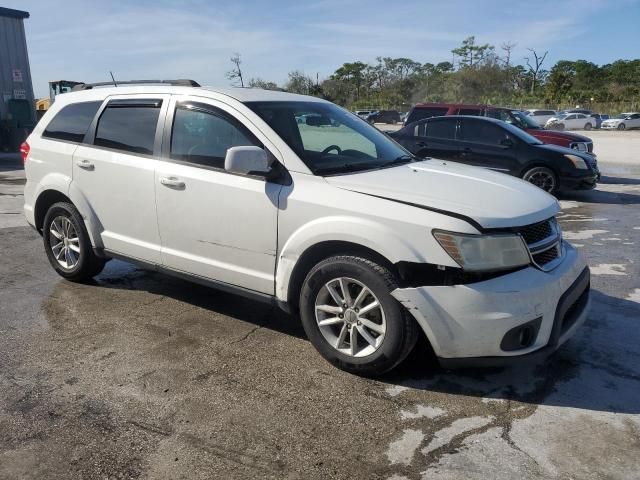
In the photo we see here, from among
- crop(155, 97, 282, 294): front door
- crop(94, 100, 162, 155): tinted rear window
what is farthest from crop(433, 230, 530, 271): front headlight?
crop(94, 100, 162, 155): tinted rear window

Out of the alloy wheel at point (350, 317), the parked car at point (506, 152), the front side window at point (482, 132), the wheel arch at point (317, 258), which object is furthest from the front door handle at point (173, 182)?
the front side window at point (482, 132)

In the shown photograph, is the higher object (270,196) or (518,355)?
(270,196)

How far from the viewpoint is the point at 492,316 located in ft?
9.84

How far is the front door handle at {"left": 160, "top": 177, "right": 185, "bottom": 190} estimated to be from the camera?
13.2 feet

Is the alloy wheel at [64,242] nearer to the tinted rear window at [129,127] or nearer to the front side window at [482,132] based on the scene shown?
the tinted rear window at [129,127]

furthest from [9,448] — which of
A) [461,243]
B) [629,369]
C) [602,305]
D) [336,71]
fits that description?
[336,71]

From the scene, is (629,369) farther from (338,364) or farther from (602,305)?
Result: (338,364)

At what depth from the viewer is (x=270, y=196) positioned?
362 centimetres

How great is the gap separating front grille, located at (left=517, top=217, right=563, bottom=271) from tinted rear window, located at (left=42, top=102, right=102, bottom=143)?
3671mm

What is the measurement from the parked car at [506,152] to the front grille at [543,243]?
277 inches

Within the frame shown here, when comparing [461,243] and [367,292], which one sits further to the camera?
[367,292]

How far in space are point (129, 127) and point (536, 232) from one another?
318cm

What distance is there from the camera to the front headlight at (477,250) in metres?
3.01

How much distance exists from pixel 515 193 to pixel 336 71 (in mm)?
101664
